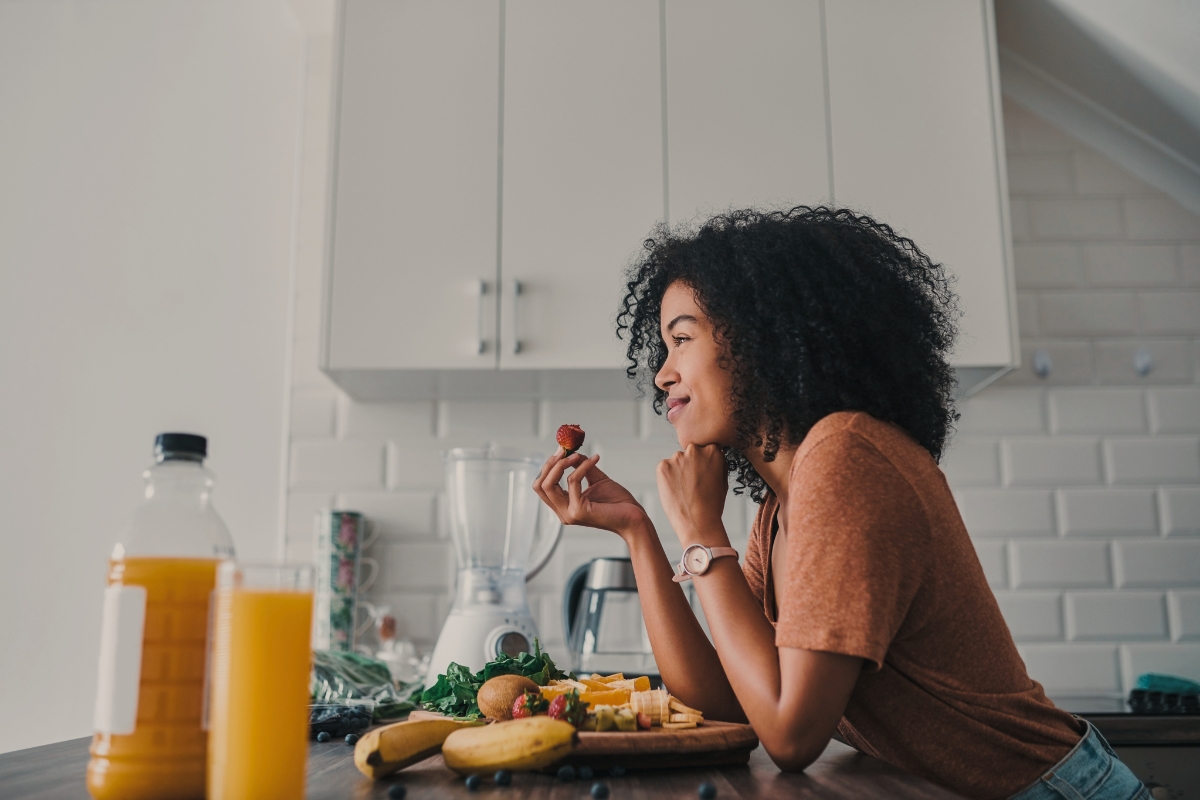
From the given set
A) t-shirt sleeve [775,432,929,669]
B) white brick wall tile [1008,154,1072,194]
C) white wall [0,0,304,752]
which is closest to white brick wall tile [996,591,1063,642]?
white brick wall tile [1008,154,1072,194]

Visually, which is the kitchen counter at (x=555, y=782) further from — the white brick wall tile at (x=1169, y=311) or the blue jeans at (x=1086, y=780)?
the white brick wall tile at (x=1169, y=311)

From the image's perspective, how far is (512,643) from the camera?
1522mm

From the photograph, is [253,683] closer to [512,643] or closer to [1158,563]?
[512,643]

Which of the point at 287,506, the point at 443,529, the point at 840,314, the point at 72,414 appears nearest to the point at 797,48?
the point at 840,314

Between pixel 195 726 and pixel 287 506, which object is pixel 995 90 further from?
pixel 195 726

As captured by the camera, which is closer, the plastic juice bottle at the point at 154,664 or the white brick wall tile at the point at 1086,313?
the plastic juice bottle at the point at 154,664

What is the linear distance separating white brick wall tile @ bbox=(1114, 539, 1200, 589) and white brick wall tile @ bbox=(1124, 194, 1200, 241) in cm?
78

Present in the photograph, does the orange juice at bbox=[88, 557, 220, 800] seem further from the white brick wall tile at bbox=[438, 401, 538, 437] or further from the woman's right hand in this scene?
Result: the white brick wall tile at bbox=[438, 401, 538, 437]

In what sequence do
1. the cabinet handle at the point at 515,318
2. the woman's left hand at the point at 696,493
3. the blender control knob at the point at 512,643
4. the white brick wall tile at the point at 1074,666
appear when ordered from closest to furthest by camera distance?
the woman's left hand at the point at 696,493
the blender control knob at the point at 512,643
the cabinet handle at the point at 515,318
the white brick wall tile at the point at 1074,666

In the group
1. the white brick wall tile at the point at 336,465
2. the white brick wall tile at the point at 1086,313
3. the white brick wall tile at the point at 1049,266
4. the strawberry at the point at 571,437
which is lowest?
the strawberry at the point at 571,437

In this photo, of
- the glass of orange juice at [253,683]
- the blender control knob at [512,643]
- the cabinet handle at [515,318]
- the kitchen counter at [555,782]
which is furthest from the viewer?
the cabinet handle at [515,318]

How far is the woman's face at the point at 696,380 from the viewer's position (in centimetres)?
130

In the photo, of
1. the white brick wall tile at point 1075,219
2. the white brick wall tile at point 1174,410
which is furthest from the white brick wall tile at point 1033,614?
the white brick wall tile at point 1075,219

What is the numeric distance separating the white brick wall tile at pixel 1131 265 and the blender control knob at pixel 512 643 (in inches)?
70.2
